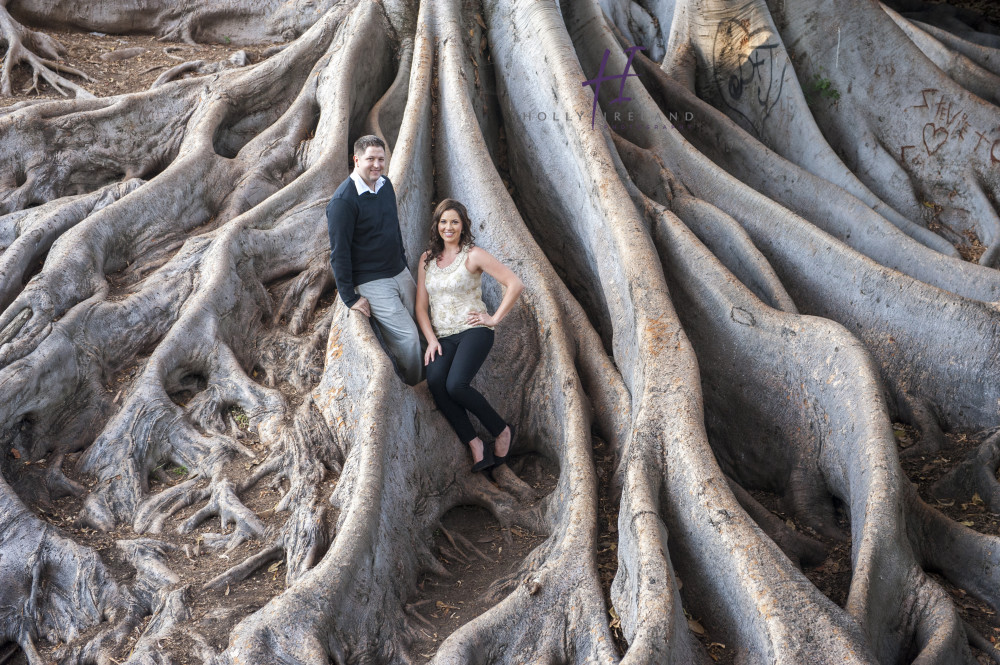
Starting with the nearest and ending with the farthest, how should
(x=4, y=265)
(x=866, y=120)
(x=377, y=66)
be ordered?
(x=4, y=265)
(x=377, y=66)
(x=866, y=120)

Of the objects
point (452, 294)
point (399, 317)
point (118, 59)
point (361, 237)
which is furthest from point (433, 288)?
point (118, 59)

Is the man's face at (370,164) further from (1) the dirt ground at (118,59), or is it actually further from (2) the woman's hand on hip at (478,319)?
(1) the dirt ground at (118,59)

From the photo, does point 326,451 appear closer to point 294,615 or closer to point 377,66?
point 294,615

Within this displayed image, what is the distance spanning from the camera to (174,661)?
10.7 ft

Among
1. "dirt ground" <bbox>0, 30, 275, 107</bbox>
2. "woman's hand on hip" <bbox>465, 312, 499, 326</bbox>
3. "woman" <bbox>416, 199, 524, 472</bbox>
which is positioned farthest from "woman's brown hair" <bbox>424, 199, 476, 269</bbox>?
"dirt ground" <bbox>0, 30, 275, 107</bbox>

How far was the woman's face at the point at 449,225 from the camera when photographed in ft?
13.1

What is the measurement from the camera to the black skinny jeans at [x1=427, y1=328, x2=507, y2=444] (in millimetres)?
4105

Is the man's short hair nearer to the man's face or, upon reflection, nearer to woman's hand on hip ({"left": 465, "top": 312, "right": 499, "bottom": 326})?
the man's face

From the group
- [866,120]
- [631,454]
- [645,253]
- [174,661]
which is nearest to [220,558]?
[174,661]

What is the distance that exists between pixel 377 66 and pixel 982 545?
552 centimetres

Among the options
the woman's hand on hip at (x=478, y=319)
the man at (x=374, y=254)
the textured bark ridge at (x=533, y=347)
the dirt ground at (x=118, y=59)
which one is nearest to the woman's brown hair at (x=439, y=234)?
the man at (x=374, y=254)

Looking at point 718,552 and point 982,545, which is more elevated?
point 718,552

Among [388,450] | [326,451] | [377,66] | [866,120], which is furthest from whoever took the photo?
[866,120]

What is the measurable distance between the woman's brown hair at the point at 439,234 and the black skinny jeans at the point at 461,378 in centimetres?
44
